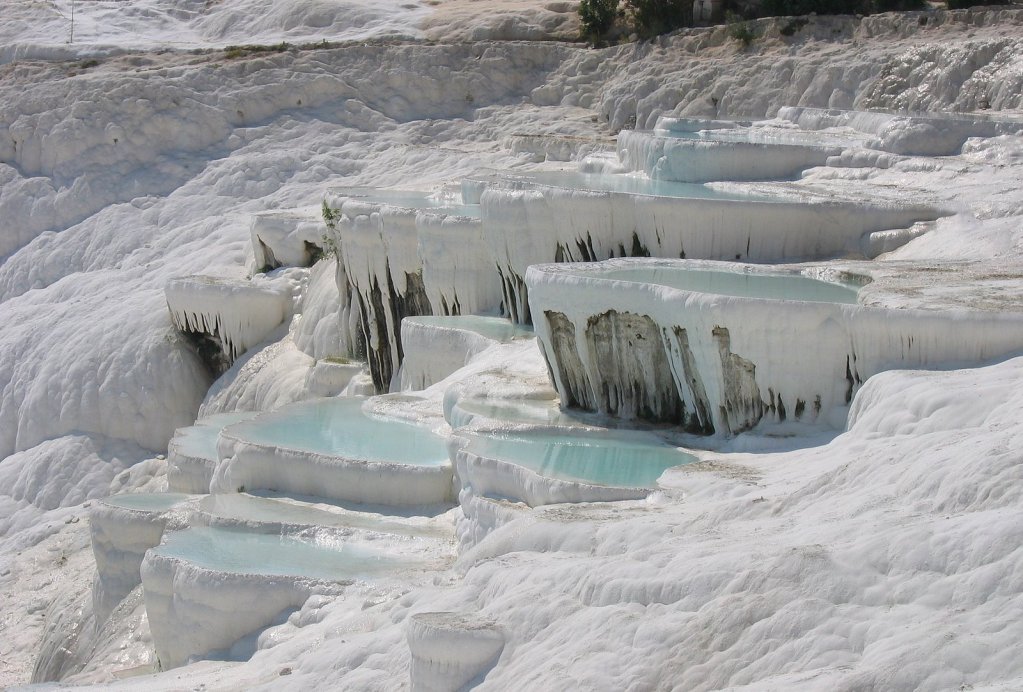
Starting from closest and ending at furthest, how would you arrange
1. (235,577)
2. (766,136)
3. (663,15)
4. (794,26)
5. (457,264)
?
(235,577)
(457,264)
(766,136)
(794,26)
(663,15)

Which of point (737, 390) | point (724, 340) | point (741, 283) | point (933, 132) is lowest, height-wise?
point (737, 390)

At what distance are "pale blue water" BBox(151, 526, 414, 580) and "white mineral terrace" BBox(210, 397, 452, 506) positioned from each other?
0.80 m

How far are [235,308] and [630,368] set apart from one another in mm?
9484

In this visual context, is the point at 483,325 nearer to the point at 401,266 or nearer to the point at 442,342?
the point at 442,342

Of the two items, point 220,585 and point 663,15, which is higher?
point 663,15

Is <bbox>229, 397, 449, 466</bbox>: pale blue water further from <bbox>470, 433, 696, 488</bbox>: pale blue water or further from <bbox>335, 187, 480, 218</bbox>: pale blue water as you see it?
<bbox>335, 187, 480, 218</bbox>: pale blue water

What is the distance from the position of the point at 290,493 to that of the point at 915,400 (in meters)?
5.41

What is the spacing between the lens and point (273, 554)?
37.1 ft

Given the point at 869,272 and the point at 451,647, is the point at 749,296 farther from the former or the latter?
the point at 451,647

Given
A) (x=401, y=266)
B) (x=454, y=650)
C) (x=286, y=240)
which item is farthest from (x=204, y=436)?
(x=454, y=650)

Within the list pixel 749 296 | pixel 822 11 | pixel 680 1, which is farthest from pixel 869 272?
pixel 680 1

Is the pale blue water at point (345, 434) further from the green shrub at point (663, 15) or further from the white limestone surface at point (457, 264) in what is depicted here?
the green shrub at point (663, 15)

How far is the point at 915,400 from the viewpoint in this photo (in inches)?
363

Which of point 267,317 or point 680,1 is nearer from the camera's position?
point 267,317
